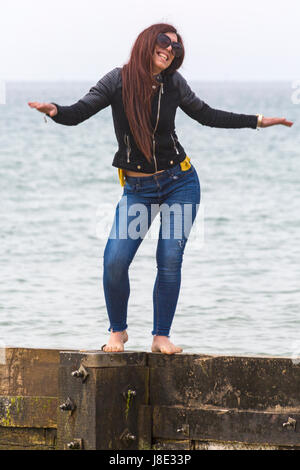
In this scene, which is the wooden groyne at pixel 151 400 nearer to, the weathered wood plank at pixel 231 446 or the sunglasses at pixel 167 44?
the weathered wood plank at pixel 231 446

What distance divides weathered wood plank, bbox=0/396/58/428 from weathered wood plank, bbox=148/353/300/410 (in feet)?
1.94

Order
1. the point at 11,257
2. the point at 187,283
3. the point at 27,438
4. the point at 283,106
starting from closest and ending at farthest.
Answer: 1. the point at 27,438
2. the point at 187,283
3. the point at 11,257
4. the point at 283,106

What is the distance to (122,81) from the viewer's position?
611cm

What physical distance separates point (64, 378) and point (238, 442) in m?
1.03

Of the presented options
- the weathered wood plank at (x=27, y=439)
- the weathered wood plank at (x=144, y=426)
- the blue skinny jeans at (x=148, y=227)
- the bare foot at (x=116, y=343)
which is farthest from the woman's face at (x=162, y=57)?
the weathered wood plank at (x=27, y=439)

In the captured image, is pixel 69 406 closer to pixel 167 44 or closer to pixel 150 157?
pixel 150 157

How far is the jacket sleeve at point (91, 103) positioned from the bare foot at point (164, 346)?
135cm

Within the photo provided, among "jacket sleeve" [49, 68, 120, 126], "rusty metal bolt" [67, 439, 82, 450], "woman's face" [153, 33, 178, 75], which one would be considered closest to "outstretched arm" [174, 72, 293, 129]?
"woman's face" [153, 33, 178, 75]

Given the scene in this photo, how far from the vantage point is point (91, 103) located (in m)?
6.03

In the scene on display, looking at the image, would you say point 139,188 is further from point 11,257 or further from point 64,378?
point 11,257

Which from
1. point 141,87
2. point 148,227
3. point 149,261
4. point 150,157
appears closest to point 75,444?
point 148,227

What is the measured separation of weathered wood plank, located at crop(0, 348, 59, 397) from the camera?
628 centimetres

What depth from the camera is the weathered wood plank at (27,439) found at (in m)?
6.31
